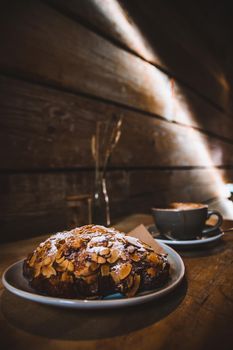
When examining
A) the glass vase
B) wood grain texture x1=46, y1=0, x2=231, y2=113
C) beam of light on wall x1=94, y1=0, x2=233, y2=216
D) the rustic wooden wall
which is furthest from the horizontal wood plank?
wood grain texture x1=46, y1=0, x2=231, y2=113

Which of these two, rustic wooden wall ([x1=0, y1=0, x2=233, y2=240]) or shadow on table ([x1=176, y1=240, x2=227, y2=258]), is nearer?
shadow on table ([x1=176, y1=240, x2=227, y2=258])

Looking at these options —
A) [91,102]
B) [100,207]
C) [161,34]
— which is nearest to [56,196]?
[100,207]

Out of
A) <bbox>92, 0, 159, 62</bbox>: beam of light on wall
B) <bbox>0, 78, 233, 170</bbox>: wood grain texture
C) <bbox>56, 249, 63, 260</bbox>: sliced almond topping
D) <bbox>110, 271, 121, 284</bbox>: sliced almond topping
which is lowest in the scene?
<bbox>110, 271, 121, 284</bbox>: sliced almond topping

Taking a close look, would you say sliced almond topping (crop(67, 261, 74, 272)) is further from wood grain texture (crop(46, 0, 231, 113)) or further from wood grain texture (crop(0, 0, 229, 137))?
wood grain texture (crop(46, 0, 231, 113))

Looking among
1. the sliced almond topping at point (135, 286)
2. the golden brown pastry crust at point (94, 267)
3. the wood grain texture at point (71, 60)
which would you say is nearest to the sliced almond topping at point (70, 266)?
the golden brown pastry crust at point (94, 267)

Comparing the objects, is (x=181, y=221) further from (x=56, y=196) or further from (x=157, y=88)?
(x=157, y=88)

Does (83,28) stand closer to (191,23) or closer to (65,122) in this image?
(65,122)

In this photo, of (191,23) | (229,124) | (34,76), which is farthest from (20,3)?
(229,124)

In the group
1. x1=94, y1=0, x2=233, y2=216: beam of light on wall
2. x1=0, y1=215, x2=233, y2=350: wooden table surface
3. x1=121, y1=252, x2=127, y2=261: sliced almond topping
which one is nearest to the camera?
x1=0, y1=215, x2=233, y2=350: wooden table surface
